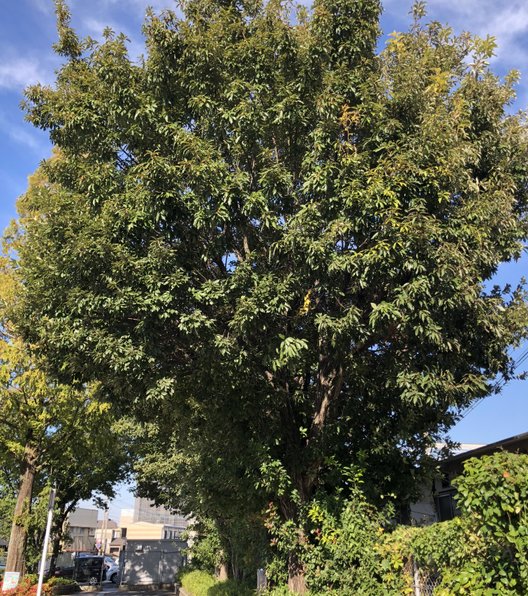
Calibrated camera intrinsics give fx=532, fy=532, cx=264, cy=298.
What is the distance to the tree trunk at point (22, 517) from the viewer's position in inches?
653

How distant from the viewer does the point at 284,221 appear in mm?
8391

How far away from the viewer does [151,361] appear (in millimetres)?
7766

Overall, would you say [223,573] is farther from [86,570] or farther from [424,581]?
[86,570]

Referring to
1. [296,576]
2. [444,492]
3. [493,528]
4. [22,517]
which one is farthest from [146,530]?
[493,528]

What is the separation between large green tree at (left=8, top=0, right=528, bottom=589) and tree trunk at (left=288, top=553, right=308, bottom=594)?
0.22ft

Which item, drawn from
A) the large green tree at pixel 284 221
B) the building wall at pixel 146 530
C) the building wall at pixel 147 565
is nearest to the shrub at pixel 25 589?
the large green tree at pixel 284 221

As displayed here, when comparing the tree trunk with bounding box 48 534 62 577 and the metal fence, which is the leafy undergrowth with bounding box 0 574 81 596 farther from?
the metal fence

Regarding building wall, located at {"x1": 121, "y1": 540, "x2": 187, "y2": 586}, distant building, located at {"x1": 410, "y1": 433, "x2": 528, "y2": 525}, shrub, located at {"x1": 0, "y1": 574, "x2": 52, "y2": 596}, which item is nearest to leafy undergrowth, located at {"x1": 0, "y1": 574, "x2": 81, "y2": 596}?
shrub, located at {"x1": 0, "y1": 574, "x2": 52, "y2": 596}

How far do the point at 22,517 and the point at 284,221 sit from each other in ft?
46.2

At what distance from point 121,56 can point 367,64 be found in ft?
13.1

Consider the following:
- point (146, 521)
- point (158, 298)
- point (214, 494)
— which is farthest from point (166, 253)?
point (146, 521)

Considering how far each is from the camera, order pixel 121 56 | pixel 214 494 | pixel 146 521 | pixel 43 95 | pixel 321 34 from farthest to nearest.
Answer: pixel 146 521, pixel 214 494, pixel 43 95, pixel 121 56, pixel 321 34

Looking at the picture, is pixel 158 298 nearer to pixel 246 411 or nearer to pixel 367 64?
Answer: pixel 246 411

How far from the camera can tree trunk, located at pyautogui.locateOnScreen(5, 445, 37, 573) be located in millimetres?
16594
